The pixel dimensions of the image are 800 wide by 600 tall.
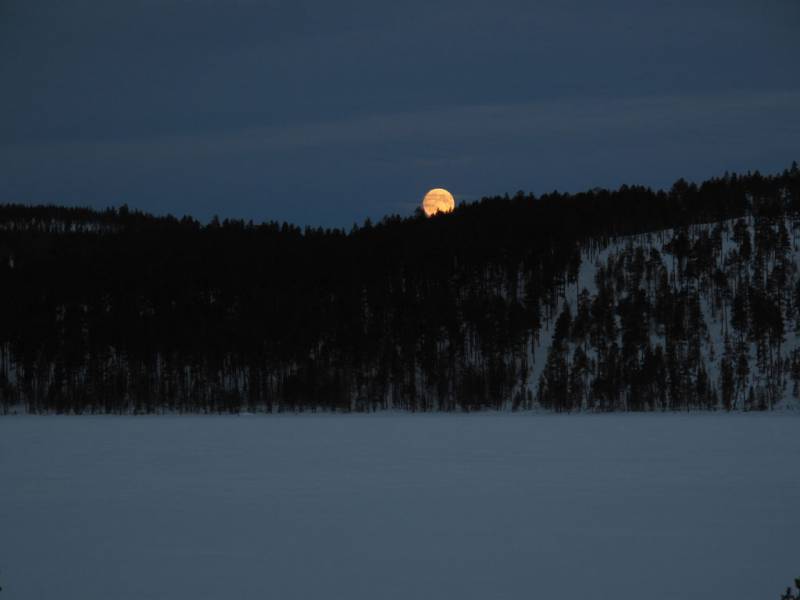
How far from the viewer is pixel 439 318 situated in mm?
135500

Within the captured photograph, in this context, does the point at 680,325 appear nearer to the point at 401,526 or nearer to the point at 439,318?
the point at 439,318

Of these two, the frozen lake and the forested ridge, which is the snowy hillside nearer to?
the forested ridge

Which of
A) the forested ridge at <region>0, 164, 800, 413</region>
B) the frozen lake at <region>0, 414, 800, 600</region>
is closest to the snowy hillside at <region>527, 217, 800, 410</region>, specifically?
the forested ridge at <region>0, 164, 800, 413</region>

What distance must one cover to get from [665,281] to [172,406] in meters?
68.7

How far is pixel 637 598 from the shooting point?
1549 cm

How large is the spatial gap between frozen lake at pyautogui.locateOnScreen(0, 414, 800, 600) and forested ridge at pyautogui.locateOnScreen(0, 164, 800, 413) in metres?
83.7

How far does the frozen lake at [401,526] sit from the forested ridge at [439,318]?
83.7 metres

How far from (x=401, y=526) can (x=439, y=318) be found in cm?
11370

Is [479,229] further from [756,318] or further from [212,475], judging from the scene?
[212,475]

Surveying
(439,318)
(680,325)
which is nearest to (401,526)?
(680,325)

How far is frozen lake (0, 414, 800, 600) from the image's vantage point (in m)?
16.6

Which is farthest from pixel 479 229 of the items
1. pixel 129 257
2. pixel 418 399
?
pixel 129 257

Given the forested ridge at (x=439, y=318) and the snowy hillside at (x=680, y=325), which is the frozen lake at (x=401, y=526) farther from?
the forested ridge at (x=439, y=318)

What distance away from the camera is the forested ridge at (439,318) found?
123m
